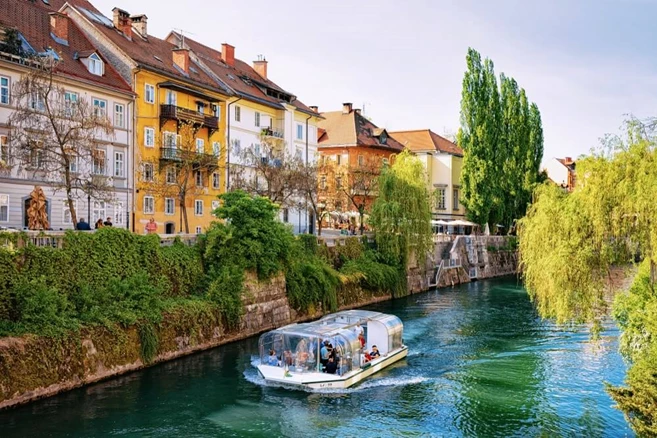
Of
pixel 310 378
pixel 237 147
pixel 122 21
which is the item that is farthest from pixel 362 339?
pixel 122 21

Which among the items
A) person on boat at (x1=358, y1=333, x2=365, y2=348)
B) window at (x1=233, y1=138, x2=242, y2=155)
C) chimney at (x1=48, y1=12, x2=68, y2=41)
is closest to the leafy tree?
chimney at (x1=48, y1=12, x2=68, y2=41)

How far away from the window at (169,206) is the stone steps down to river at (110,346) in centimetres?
1237

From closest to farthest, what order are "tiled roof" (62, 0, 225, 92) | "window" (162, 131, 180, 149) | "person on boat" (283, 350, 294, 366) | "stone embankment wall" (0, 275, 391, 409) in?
"stone embankment wall" (0, 275, 391, 409)
"person on boat" (283, 350, 294, 366)
"tiled roof" (62, 0, 225, 92)
"window" (162, 131, 180, 149)

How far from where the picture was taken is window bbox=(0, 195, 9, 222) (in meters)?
31.4

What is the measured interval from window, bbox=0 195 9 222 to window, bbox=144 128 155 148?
962 cm

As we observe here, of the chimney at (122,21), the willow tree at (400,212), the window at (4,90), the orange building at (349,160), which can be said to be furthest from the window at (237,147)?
the window at (4,90)

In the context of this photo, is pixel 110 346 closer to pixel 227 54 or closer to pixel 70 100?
pixel 70 100

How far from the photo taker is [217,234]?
96.8 feet

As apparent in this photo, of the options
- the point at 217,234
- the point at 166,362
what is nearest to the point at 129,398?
the point at 166,362

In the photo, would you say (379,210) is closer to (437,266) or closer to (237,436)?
(437,266)

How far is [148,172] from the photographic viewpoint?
39875 mm

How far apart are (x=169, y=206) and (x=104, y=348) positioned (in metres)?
20.8

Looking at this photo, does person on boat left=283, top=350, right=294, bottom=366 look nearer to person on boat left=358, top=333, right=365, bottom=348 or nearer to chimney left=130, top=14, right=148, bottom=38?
person on boat left=358, top=333, right=365, bottom=348

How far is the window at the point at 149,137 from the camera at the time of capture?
3928cm
